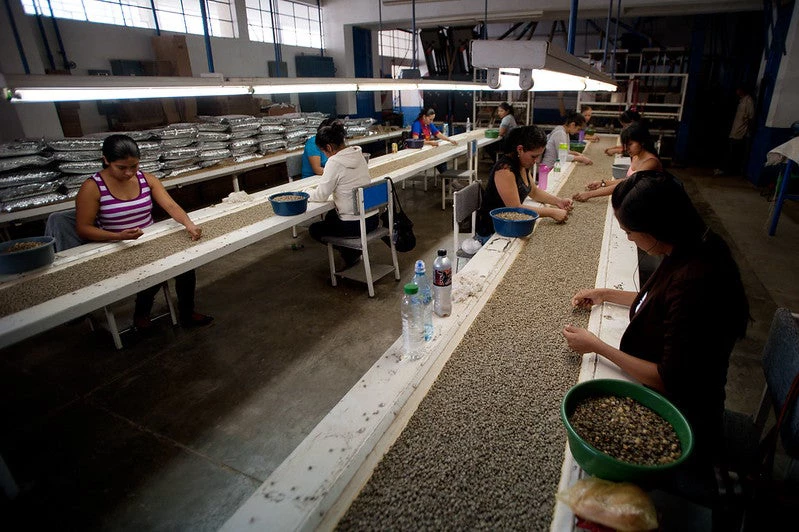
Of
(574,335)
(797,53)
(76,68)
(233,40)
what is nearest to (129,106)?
(76,68)

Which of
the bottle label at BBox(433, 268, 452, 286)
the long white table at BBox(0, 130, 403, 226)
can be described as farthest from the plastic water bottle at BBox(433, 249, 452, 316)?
the long white table at BBox(0, 130, 403, 226)

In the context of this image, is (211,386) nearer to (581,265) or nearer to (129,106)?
(581,265)

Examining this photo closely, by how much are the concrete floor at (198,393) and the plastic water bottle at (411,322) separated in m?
1.14

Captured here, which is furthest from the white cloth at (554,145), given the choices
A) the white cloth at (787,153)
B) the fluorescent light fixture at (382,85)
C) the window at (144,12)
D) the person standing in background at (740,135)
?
the window at (144,12)

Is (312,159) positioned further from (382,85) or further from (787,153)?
(787,153)

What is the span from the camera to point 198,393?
2.66 meters

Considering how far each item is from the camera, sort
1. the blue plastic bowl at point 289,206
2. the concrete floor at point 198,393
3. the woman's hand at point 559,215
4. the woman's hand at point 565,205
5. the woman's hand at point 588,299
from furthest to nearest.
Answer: the blue plastic bowl at point 289,206 → the woman's hand at point 565,205 → the woman's hand at point 559,215 → the concrete floor at point 198,393 → the woman's hand at point 588,299

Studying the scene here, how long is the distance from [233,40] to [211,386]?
8701 mm

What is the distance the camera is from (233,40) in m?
9.09

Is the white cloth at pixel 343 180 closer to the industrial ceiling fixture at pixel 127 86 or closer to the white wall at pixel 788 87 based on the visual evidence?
the industrial ceiling fixture at pixel 127 86

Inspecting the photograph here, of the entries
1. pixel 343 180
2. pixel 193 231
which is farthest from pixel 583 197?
pixel 193 231

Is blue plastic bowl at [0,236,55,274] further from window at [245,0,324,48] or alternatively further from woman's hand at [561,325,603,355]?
window at [245,0,324,48]

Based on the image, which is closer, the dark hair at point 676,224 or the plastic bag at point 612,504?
the plastic bag at point 612,504

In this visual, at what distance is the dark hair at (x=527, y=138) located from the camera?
2861mm
